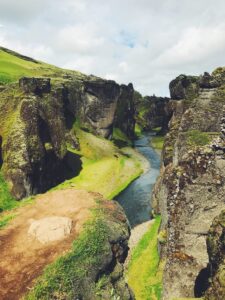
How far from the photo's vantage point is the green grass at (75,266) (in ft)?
77.7

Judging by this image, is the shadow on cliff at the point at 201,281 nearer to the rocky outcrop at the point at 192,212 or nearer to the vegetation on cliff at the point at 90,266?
the rocky outcrop at the point at 192,212

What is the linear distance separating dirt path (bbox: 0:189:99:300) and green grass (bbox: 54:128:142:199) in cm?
5182

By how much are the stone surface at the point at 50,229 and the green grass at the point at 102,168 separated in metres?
55.9

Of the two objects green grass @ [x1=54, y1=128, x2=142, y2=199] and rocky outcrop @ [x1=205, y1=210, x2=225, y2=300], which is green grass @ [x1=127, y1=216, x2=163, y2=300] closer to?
rocky outcrop @ [x1=205, y1=210, x2=225, y2=300]

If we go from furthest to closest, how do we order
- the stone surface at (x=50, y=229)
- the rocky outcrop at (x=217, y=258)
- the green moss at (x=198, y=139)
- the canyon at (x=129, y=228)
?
the green moss at (x=198, y=139)
the stone surface at (x=50, y=229)
the canyon at (x=129, y=228)
the rocky outcrop at (x=217, y=258)

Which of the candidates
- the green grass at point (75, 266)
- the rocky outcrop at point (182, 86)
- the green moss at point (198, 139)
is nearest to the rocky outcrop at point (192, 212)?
the green moss at point (198, 139)

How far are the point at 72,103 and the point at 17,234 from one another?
114 metres

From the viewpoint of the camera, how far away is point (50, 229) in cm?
2855

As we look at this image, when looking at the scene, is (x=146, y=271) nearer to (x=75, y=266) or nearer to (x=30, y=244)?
(x=75, y=266)

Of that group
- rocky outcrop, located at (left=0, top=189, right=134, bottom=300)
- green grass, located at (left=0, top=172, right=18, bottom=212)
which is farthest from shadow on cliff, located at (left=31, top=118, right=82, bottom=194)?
rocky outcrop, located at (left=0, top=189, right=134, bottom=300)

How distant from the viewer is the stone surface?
A: 91.3ft

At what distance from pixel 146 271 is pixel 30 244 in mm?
18950

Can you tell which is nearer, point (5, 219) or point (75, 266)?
point (75, 266)

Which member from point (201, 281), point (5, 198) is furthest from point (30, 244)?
point (5, 198)
